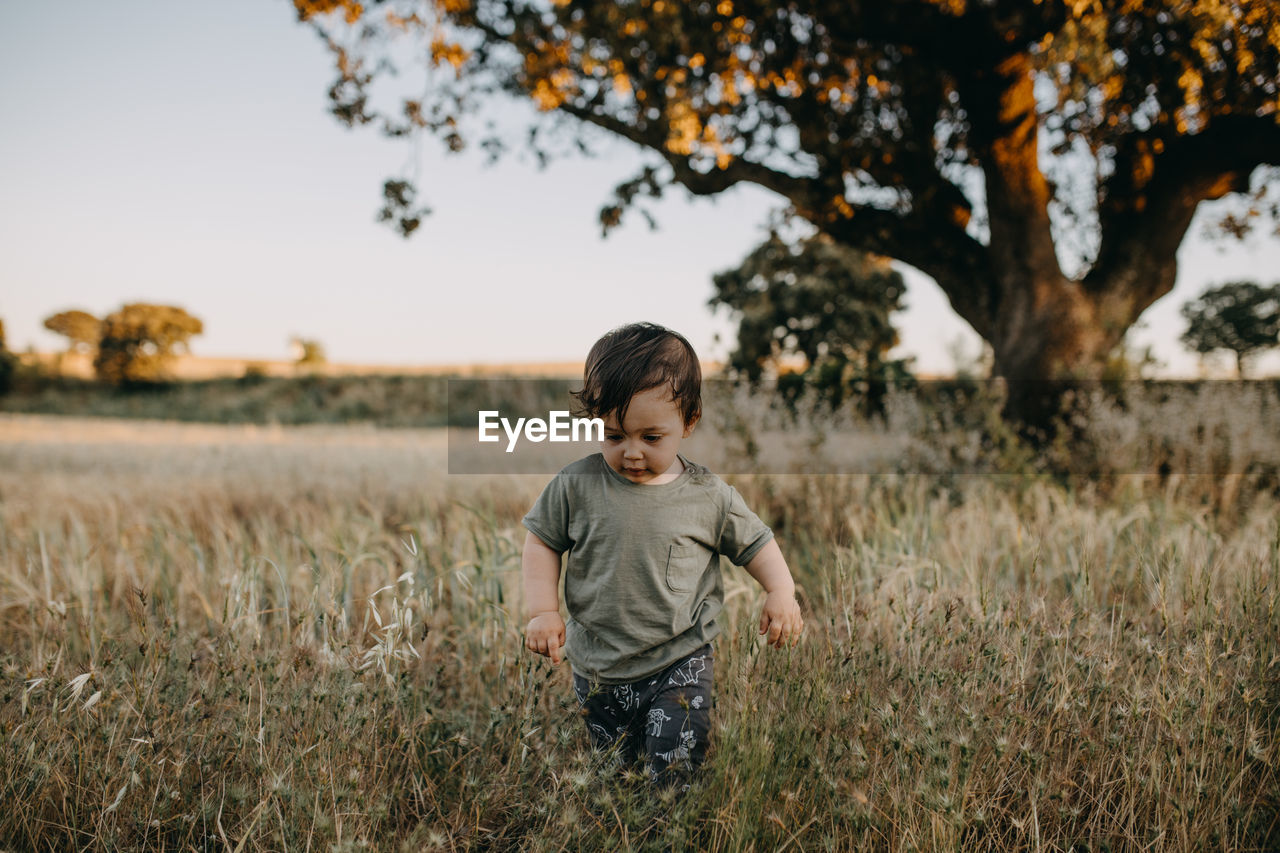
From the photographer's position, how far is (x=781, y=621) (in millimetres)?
2139

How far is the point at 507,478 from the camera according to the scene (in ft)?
23.7

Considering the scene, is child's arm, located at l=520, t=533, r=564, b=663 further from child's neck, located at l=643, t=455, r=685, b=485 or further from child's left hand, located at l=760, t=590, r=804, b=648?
child's left hand, located at l=760, t=590, r=804, b=648

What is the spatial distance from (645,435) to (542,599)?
608 millimetres

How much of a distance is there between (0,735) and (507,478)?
5296mm

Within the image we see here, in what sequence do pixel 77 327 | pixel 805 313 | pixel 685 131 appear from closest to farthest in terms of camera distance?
pixel 685 131 → pixel 805 313 → pixel 77 327

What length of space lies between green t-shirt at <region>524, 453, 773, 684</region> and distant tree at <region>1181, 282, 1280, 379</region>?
986cm

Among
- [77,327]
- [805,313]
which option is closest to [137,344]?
[77,327]

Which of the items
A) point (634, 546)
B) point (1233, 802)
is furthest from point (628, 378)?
point (1233, 802)

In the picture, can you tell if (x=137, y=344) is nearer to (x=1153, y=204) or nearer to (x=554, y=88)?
(x=554, y=88)

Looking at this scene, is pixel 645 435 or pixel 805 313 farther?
pixel 805 313

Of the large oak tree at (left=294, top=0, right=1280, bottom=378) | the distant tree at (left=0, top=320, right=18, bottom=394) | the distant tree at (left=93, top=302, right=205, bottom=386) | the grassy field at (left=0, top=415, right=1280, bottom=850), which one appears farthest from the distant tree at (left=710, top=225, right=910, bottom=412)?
the distant tree at (left=0, top=320, right=18, bottom=394)

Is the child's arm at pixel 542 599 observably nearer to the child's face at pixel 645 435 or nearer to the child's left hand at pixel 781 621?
the child's face at pixel 645 435

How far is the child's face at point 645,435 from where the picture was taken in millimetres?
2037

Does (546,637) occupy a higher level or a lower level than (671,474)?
lower
